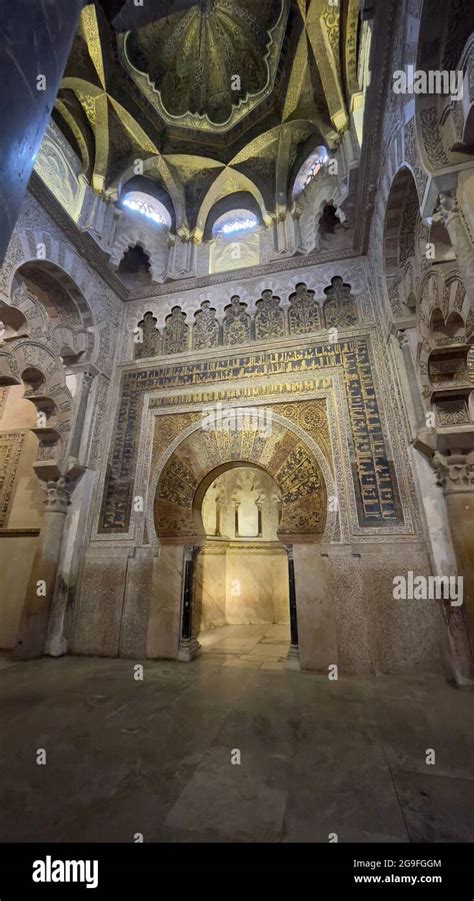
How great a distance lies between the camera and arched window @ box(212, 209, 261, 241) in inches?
282

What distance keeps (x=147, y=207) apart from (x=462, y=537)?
809 centimetres

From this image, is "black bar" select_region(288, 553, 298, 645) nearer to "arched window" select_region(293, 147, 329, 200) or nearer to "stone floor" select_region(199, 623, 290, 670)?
"stone floor" select_region(199, 623, 290, 670)

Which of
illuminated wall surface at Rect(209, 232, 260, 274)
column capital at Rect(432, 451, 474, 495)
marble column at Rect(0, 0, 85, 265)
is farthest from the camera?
illuminated wall surface at Rect(209, 232, 260, 274)

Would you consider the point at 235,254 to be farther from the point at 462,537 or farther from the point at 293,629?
the point at 293,629

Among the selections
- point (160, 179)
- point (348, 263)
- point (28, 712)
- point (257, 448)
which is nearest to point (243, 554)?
point (257, 448)

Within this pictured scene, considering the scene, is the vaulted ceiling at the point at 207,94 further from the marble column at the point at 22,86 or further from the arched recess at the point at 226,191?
the marble column at the point at 22,86

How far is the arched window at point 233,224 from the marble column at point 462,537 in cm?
594

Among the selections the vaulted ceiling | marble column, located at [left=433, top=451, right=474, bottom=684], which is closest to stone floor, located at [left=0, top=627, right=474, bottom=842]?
marble column, located at [left=433, top=451, right=474, bottom=684]

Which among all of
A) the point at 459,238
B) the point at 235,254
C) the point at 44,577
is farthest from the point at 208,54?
the point at 44,577

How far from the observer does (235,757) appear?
226 cm

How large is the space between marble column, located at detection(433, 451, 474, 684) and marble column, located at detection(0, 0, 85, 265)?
4375 mm

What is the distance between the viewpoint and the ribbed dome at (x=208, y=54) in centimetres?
618

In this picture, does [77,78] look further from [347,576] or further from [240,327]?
[347,576]

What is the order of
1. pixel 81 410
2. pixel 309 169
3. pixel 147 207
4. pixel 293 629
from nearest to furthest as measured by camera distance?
pixel 293 629, pixel 81 410, pixel 309 169, pixel 147 207
